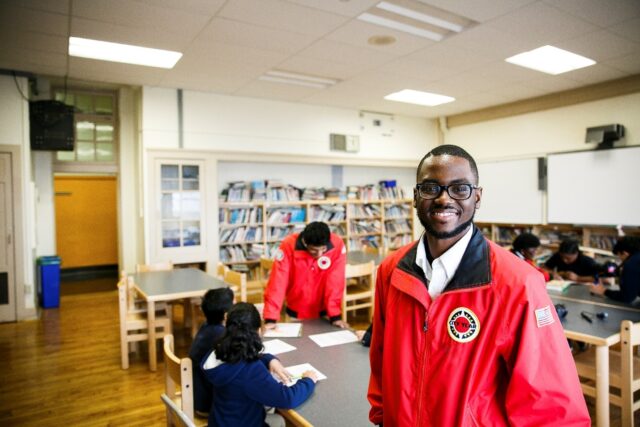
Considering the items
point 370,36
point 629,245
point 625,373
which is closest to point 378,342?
point 625,373

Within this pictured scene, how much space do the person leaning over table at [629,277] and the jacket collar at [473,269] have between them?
2632 millimetres

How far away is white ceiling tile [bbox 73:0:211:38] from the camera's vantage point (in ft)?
10.9

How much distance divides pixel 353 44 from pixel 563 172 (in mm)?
4148

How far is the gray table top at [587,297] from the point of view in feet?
9.84

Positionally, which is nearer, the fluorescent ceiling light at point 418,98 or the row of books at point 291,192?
the fluorescent ceiling light at point 418,98

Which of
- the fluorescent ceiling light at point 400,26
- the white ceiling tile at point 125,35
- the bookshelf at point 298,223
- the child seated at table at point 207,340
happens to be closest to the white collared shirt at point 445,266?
the child seated at table at point 207,340

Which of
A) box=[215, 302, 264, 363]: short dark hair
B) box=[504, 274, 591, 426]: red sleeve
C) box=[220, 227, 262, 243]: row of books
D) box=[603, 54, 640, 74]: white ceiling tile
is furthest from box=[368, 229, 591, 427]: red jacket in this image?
box=[220, 227, 262, 243]: row of books

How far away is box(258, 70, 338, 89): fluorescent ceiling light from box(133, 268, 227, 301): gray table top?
2613 mm

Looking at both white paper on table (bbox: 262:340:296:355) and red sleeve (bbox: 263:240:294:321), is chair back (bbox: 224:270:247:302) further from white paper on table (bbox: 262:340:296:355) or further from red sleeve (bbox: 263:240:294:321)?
white paper on table (bbox: 262:340:296:355)

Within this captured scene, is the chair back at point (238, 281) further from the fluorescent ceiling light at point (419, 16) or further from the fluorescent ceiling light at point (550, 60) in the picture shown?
the fluorescent ceiling light at point (550, 60)

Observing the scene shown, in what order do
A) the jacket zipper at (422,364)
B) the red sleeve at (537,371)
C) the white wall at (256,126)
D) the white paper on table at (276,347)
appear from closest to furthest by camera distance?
the red sleeve at (537,371) → the jacket zipper at (422,364) → the white paper on table at (276,347) → the white wall at (256,126)

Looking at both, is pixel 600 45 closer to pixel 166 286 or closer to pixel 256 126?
pixel 256 126

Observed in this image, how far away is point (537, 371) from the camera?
943mm

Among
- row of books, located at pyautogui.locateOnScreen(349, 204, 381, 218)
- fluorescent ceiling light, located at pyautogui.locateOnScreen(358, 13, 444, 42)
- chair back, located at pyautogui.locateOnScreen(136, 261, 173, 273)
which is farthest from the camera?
row of books, located at pyautogui.locateOnScreen(349, 204, 381, 218)
